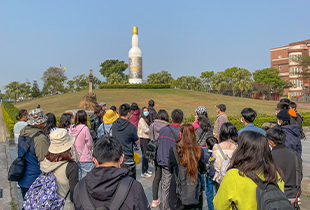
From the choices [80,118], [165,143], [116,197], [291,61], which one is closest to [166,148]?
[165,143]

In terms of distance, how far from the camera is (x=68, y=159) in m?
2.68

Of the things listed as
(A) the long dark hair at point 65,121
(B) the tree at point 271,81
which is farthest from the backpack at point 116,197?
(B) the tree at point 271,81

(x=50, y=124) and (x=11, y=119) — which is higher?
(x=50, y=124)

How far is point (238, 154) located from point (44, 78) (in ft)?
258

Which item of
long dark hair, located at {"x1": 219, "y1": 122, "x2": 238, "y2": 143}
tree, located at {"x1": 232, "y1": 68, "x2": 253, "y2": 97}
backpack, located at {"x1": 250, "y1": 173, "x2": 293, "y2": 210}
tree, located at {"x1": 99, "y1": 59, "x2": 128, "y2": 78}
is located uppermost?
tree, located at {"x1": 99, "y1": 59, "x2": 128, "y2": 78}

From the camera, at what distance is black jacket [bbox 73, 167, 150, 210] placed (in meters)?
1.78

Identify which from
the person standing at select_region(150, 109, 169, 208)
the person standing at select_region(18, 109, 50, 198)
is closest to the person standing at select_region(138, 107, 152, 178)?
the person standing at select_region(150, 109, 169, 208)

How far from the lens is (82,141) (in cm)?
442

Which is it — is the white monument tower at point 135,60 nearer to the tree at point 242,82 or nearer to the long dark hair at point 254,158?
the tree at point 242,82

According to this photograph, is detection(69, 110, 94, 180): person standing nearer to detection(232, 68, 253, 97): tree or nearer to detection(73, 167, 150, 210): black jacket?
detection(73, 167, 150, 210): black jacket

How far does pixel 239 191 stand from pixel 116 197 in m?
0.97

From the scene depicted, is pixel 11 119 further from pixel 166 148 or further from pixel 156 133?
pixel 166 148

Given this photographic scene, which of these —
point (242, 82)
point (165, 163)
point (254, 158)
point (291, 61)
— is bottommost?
point (165, 163)

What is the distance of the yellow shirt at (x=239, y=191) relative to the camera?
188 cm
